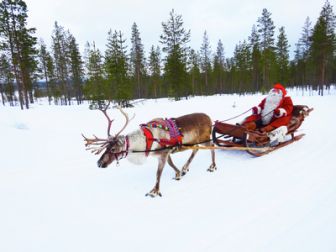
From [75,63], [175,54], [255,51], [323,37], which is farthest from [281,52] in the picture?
[75,63]

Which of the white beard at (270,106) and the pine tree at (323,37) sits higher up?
the pine tree at (323,37)

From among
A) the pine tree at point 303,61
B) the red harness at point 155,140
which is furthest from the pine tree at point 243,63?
the red harness at point 155,140

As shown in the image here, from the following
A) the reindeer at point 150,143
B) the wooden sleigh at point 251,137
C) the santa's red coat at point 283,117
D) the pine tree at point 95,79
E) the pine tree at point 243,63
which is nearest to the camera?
the reindeer at point 150,143

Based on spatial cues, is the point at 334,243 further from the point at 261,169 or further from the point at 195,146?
the point at 195,146

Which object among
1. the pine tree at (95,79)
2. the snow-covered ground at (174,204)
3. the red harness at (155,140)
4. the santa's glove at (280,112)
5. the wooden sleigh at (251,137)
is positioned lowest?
the snow-covered ground at (174,204)

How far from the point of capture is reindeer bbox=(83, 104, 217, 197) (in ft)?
11.0

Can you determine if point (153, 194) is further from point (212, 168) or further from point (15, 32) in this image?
point (15, 32)

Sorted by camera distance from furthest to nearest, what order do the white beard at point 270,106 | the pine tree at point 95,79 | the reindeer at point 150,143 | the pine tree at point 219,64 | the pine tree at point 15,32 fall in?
the pine tree at point 219,64 → the pine tree at point 95,79 → the pine tree at point 15,32 → the white beard at point 270,106 → the reindeer at point 150,143

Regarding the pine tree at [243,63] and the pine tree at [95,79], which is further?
the pine tree at [243,63]

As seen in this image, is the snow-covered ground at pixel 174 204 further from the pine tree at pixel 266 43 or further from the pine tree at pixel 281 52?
the pine tree at pixel 281 52

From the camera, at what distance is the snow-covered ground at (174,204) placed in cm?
247

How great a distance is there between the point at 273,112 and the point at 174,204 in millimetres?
4310

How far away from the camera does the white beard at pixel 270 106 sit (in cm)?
590

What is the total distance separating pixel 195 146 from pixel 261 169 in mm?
1601
